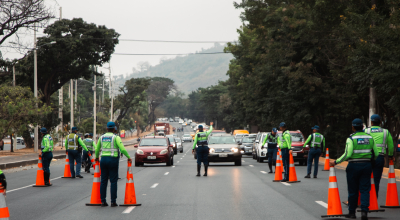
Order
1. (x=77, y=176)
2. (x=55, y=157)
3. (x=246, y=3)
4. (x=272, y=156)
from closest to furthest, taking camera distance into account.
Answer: (x=77, y=176)
(x=272, y=156)
(x=55, y=157)
(x=246, y=3)

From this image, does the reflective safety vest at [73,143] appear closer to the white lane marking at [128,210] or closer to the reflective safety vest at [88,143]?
the reflective safety vest at [88,143]

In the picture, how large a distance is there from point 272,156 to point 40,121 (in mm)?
24977

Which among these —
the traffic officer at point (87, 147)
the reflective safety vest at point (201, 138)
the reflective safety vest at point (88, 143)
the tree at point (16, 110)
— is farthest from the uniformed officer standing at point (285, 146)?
the tree at point (16, 110)

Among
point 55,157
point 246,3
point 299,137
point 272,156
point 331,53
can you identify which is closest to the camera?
point 272,156

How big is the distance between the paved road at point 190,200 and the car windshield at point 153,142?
9.17 meters

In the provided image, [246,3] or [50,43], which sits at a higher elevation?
[246,3]

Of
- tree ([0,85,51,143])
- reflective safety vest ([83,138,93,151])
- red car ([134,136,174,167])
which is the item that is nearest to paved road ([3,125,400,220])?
reflective safety vest ([83,138,93,151])

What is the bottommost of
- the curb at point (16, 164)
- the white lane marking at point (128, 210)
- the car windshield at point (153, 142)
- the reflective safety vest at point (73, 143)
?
the curb at point (16, 164)

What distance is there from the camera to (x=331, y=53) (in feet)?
102

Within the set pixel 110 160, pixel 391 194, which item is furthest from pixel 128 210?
pixel 391 194

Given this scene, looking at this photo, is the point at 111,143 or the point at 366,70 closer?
the point at 111,143

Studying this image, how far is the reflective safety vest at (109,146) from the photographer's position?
1129cm

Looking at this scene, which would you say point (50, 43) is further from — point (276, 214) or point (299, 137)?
point (276, 214)

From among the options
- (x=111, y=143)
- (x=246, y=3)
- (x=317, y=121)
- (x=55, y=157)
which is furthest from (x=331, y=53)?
(x=111, y=143)
